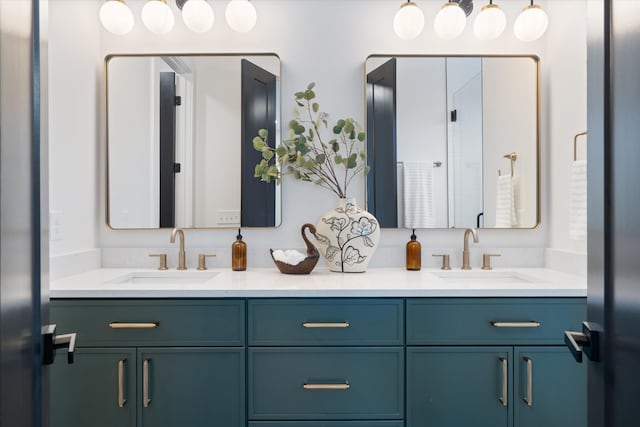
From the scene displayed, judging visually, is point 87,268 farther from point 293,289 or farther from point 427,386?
point 427,386

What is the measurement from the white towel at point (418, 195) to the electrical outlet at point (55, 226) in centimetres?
155

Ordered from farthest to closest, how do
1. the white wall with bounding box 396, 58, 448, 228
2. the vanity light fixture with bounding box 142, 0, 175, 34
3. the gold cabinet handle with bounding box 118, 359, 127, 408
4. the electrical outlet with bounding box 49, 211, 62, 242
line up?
the white wall with bounding box 396, 58, 448, 228
the vanity light fixture with bounding box 142, 0, 175, 34
the electrical outlet with bounding box 49, 211, 62, 242
the gold cabinet handle with bounding box 118, 359, 127, 408

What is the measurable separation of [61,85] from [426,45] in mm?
1689

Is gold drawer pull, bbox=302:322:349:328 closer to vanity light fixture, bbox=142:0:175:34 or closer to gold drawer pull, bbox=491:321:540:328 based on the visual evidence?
gold drawer pull, bbox=491:321:540:328

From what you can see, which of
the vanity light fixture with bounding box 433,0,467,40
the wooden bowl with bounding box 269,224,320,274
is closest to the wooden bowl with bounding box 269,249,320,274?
the wooden bowl with bounding box 269,224,320,274

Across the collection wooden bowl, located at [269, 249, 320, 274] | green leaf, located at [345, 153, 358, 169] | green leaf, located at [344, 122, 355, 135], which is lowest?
wooden bowl, located at [269, 249, 320, 274]

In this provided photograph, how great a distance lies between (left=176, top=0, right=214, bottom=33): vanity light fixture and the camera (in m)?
1.88

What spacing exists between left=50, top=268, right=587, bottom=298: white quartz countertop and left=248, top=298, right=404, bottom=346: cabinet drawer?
3cm

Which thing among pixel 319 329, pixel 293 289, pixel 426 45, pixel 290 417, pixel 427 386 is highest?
pixel 426 45

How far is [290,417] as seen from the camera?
1427mm

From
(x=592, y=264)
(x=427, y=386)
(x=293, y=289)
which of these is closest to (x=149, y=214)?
(x=293, y=289)

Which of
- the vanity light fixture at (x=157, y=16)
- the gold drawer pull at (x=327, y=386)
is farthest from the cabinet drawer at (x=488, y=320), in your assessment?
the vanity light fixture at (x=157, y=16)

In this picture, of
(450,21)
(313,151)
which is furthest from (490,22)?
(313,151)

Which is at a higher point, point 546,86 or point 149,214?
point 546,86
